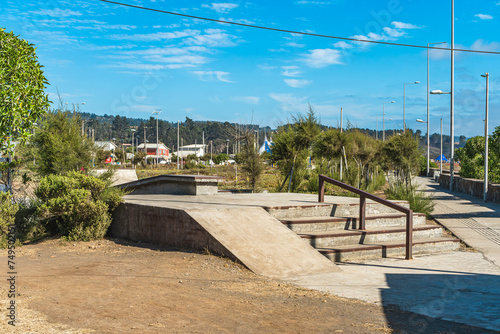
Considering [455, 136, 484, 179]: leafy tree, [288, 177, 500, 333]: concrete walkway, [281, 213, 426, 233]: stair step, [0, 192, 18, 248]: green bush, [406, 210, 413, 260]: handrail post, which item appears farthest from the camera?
[455, 136, 484, 179]: leafy tree

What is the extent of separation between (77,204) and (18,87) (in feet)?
8.70

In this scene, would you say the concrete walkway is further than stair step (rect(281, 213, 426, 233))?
No

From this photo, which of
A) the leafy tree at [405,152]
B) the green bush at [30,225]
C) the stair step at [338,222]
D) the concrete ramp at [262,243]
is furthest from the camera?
the leafy tree at [405,152]

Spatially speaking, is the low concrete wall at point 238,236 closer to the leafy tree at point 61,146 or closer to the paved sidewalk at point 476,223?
the paved sidewalk at point 476,223

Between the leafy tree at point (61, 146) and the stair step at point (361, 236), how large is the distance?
835cm

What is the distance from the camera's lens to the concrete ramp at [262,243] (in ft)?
24.9

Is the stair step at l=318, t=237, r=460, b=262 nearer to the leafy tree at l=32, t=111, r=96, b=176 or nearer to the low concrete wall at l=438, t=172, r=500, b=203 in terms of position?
the leafy tree at l=32, t=111, r=96, b=176

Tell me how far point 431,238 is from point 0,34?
964 centimetres

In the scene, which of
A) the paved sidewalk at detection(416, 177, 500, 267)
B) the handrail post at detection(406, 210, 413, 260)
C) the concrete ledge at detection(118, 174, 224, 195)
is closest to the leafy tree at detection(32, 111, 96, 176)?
the concrete ledge at detection(118, 174, 224, 195)

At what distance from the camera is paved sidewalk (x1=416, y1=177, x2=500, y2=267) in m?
11.1

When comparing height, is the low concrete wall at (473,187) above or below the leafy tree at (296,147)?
below

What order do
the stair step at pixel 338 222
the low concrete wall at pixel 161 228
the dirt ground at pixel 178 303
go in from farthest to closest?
the stair step at pixel 338 222 → the low concrete wall at pixel 161 228 → the dirt ground at pixel 178 303

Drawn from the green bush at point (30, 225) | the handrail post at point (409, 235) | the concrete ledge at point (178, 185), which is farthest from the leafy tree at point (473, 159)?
the green bush at point (30, 225)

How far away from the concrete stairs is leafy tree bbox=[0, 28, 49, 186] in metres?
4.96
